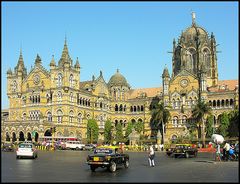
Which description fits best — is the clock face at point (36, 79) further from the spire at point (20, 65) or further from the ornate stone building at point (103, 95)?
the spire at point (20, 65)

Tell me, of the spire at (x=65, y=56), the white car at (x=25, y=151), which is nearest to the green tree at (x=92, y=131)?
the spire at (x=65, y=56)

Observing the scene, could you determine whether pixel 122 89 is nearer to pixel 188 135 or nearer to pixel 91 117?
pixel 91 117

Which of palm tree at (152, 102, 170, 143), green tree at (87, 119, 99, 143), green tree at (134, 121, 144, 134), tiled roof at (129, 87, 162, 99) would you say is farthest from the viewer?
tiled roof at (129, 87, 162, 99)

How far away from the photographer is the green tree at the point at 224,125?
7612 centimetres

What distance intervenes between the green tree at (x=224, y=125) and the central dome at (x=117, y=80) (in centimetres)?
3032

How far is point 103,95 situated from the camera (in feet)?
309

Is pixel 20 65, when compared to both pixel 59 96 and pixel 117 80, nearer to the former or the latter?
pixel 59 96

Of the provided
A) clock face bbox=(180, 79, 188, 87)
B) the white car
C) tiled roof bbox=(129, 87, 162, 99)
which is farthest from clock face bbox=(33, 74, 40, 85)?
the white car

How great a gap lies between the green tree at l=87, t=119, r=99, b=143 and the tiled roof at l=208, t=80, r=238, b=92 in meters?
26.5

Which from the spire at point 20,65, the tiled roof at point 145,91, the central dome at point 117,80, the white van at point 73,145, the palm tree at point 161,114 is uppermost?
the spire at point 20,65

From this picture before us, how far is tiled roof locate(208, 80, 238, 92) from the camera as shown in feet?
284

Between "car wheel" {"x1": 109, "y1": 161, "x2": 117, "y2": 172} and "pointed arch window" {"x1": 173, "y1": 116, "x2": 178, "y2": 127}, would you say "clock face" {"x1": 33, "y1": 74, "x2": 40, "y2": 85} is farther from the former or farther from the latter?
"car wheel" {"x1": 109, "y1": 161, "x2": 117, "y2": 172}

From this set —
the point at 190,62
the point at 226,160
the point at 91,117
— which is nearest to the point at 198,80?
the point at 190,62

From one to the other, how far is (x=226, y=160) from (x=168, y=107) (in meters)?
55.0
